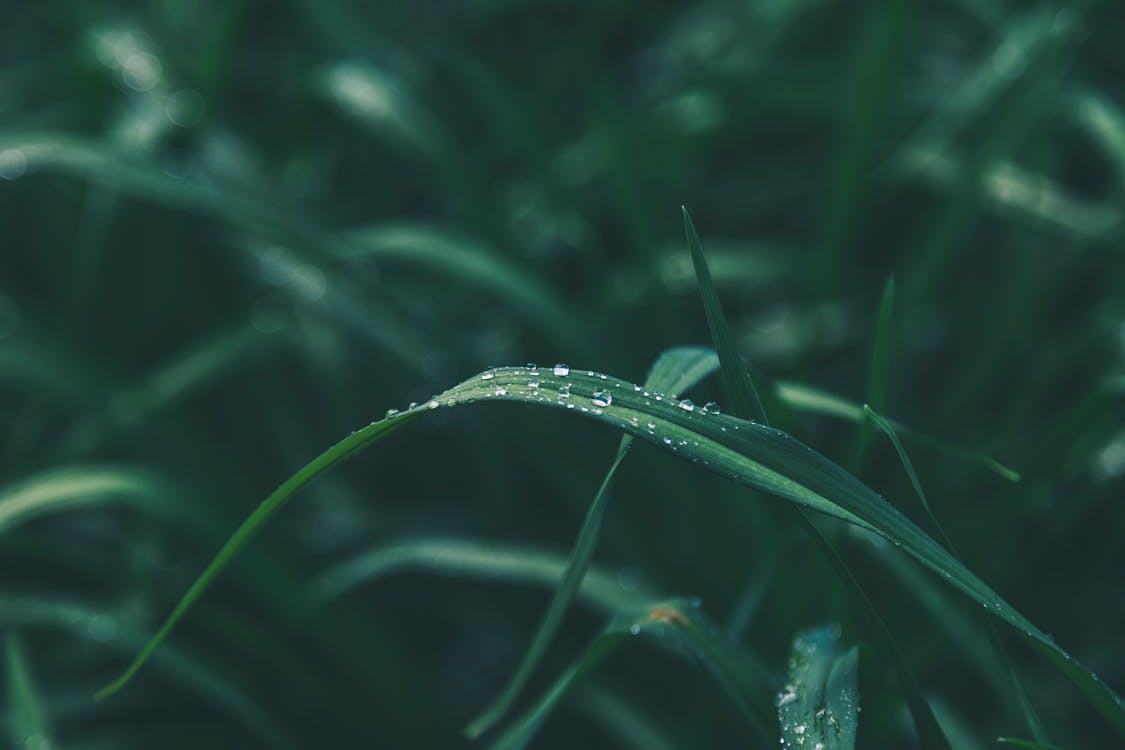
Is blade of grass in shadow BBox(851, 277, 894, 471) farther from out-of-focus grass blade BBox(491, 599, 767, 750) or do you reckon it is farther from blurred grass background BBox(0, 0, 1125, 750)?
out-of-focus grass blade BBox(491, 599, 767, 750)

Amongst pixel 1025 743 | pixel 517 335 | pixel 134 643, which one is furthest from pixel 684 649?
pixel 517 335

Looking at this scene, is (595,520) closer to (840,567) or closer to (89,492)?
(840,567)

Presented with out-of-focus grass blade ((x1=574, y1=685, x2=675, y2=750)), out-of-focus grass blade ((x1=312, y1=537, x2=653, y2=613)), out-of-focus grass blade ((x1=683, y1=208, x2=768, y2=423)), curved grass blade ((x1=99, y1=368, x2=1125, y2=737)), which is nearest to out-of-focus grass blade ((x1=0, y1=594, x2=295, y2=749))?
out-of-focus grass blade ((x1=312, y1=537, x2=653, y2=613))

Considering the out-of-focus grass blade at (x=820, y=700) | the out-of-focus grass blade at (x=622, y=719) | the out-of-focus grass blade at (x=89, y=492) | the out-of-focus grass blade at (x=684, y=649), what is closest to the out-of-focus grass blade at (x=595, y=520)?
the out-of-focus grass blade at (x=684, y=649)

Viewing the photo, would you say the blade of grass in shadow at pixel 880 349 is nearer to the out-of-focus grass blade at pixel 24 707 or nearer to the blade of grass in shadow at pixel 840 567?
the blade of grass in shadow at pixel 840 567

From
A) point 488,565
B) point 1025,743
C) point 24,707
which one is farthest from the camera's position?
point 488,565

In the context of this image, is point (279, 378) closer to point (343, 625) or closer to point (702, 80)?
point (343, 625)
